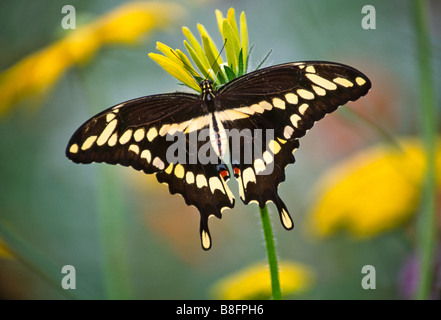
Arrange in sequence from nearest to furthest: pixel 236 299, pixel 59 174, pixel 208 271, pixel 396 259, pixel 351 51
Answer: pixel 236 299 → pixel 396 259 → pixel 208 271 → pixel 351 51 → pixel 59 174

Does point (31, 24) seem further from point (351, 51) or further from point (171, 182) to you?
point (171, 182)

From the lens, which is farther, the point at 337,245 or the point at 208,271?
the point at 208,271

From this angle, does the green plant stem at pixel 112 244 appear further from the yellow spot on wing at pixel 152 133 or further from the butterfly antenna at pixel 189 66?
the butterfly antenna at pixel 189 66

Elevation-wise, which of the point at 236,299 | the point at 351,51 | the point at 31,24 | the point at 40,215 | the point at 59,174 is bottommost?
the point at 236,299

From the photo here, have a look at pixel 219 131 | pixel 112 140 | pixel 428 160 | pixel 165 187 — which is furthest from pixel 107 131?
pixel 165 187

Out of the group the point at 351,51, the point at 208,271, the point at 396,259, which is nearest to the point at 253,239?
the point at 208,271

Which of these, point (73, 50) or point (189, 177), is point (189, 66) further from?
point (73, 50)

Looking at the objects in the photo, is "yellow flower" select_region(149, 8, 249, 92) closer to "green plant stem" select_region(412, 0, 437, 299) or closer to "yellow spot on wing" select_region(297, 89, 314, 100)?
"yellow spot on wing" select_region(297, 89, 314, 100)
